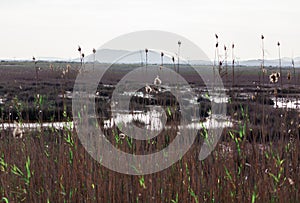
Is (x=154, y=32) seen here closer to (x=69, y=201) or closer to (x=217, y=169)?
(x=217, y=169)

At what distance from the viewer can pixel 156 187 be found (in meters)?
3.02

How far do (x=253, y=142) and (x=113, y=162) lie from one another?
1236 mm

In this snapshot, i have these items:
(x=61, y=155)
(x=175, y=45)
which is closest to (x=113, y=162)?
(x=61, y=155)

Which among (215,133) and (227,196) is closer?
(227,196)

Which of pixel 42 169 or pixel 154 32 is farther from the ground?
pixel 154 32

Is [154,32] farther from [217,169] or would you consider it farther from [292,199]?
[292,199]

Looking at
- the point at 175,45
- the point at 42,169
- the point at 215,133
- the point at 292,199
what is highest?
the point at 175,45

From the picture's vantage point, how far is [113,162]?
10.9 feet

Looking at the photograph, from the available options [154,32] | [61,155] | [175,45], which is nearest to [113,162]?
[61,155]

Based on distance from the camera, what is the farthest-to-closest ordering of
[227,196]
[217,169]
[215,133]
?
[215,133] < [217,169] < [227,196]

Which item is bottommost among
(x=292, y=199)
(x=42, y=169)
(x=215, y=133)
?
(x=292, y=199)

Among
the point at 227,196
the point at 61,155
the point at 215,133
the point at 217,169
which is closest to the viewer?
the point at 227,196

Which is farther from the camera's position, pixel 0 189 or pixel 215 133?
pixel 215 133

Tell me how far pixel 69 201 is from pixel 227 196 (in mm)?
1207
